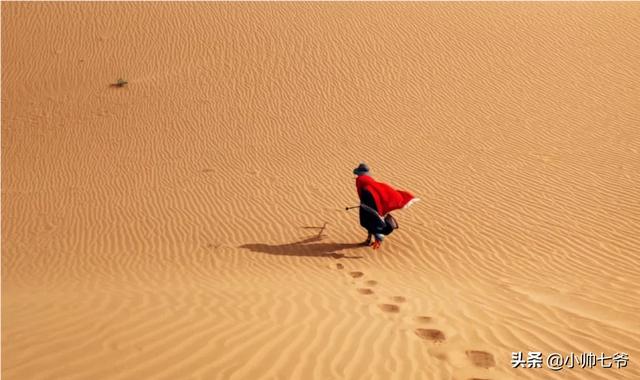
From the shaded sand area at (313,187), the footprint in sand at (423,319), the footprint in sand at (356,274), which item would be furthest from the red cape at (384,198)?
the footprint in sand at (423,319)

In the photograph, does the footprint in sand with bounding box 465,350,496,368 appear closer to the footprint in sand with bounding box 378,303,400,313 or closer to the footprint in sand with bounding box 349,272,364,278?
the footprint in sand with bounding box 378,303,400,313

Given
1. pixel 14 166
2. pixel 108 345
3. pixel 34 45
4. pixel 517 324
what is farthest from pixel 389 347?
pixel 34 45

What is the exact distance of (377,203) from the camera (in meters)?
7.71

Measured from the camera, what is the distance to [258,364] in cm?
354

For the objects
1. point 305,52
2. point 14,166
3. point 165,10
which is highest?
point 165,10

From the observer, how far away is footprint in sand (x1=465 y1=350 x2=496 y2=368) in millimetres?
3780

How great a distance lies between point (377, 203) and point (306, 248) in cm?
143

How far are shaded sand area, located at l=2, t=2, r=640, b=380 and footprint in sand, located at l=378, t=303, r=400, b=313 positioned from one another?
0.44 ft

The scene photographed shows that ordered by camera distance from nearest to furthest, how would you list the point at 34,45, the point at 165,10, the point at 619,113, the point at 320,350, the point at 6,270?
the point at 320,350 < the point at 6,270 < the point at 619,113 < the point at 34,45 < the point at 165,10

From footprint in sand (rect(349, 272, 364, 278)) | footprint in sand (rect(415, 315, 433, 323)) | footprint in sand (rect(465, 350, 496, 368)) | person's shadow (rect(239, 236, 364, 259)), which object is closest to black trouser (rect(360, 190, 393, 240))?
person's shadow (rect(239, 236, 364, 259))

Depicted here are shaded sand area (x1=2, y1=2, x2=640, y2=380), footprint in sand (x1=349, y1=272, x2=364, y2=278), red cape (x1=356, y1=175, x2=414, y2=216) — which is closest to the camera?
shaded sand area (x1=2, y1=2, x2=640, y2=380)

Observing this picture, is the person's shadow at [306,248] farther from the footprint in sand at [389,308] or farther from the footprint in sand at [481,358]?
the footprint in sand at [481,358]

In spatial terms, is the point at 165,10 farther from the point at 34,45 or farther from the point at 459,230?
the point at 459,230

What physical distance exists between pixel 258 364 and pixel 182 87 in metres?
15.5
